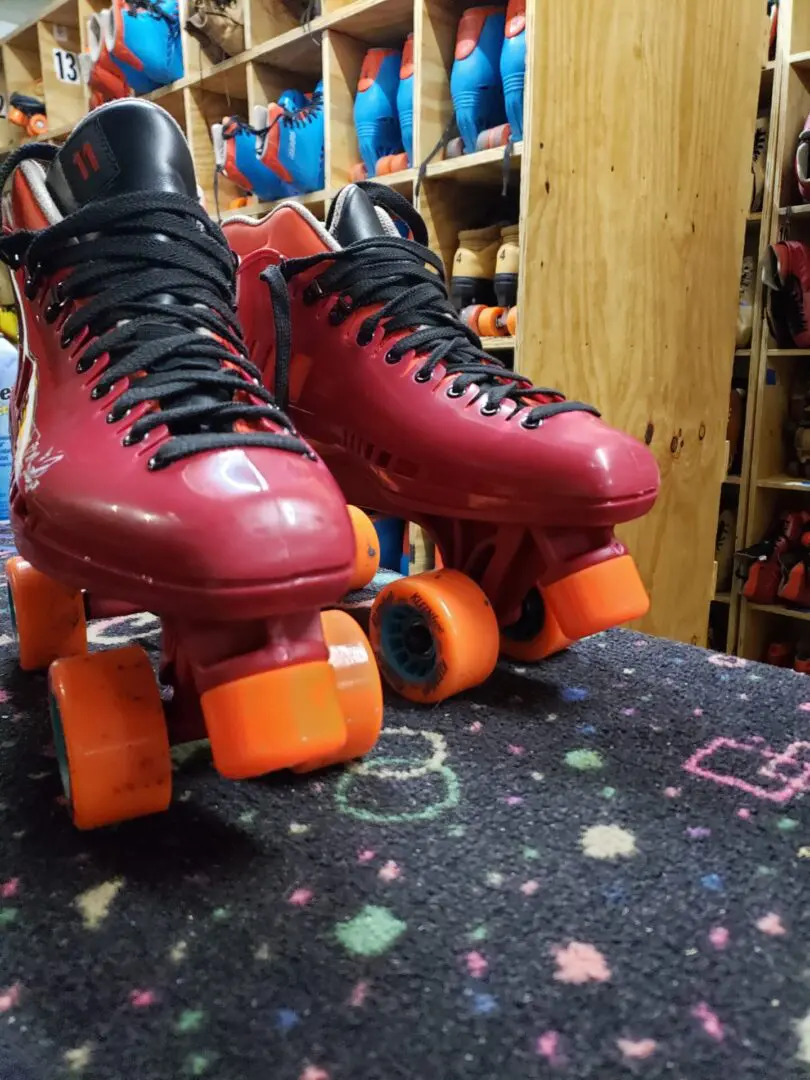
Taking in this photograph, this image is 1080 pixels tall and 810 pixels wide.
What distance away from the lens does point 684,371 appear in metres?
1.10

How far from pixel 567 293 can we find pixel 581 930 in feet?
2.62

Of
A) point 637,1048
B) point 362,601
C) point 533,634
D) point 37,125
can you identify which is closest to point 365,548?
point 362,601

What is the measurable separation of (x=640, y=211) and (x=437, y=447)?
0.62 meters

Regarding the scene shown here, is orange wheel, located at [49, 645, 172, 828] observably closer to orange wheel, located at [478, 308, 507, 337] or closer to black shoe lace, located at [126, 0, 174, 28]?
orange wheel, located at [478, 308, 507, 337]

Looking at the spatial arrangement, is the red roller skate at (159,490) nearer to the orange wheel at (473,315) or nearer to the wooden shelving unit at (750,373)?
the orange wheel at (473,315)

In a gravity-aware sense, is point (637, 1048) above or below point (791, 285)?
below

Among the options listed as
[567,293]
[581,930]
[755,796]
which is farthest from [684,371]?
[581,930]

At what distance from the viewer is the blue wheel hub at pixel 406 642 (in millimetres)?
565

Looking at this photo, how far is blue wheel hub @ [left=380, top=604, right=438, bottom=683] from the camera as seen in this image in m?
0.56

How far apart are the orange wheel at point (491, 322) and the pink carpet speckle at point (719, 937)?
3.52ft

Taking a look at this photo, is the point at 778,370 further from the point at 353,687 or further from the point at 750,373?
the point at 353,687

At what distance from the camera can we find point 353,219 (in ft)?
2.10

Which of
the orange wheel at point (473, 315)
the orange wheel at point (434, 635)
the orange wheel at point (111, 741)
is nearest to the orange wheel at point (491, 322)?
the orange wheel at point (473, 315)

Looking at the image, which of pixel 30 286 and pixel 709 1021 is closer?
pixel 709 1021
